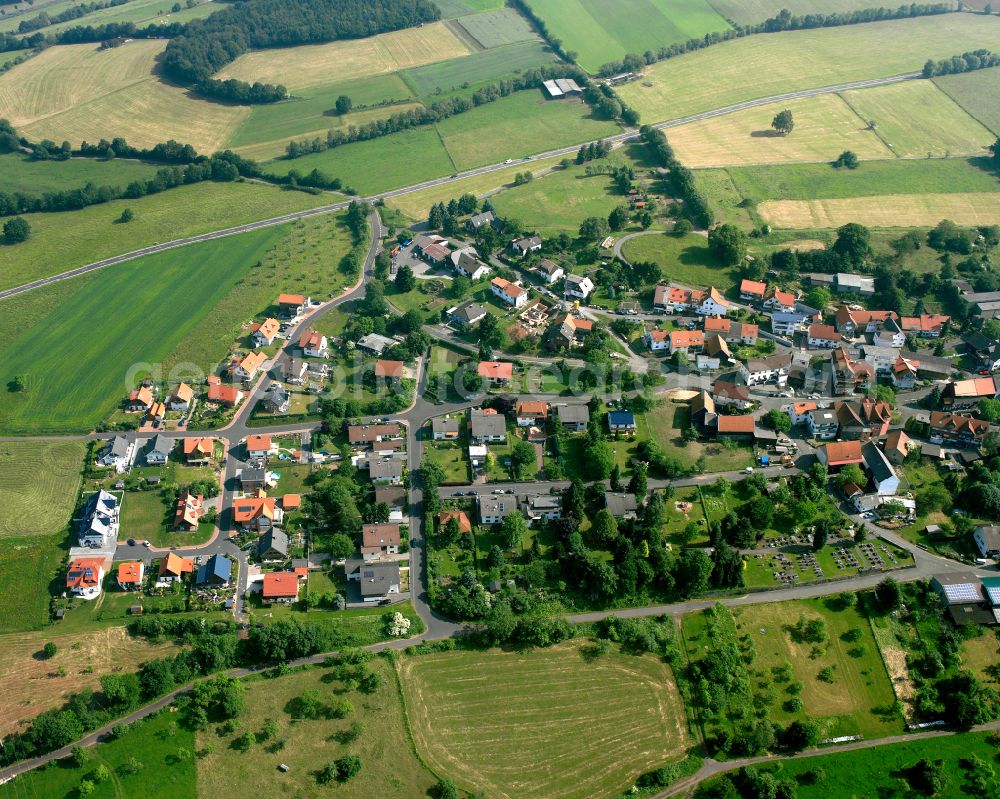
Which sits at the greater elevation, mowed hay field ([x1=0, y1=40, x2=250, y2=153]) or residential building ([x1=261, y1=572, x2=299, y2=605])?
mowed hay field ([x1=0, y1=40, x2=250, y2=153])

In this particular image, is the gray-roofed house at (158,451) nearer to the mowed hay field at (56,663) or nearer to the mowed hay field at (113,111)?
the mowed hay field at (56,663)

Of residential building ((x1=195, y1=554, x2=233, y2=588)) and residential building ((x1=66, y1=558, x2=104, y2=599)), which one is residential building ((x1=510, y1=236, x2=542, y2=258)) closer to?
residential building ((x1=195, y1=554, x2=233, y2=588))

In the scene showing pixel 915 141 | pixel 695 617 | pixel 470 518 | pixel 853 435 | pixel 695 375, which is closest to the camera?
pixel 695 617

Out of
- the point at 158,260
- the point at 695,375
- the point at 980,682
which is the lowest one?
the point at 980,682

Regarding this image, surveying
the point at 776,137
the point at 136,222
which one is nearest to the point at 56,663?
the point at 136,222

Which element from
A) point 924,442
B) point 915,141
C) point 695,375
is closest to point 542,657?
point 695,375

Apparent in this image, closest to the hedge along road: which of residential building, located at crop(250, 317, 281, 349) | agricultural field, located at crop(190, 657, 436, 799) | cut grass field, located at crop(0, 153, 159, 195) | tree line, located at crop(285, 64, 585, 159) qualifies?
tree line, located at crop(285, 64, 585, 159)

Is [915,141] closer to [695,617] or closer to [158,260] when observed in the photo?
[695,617]
